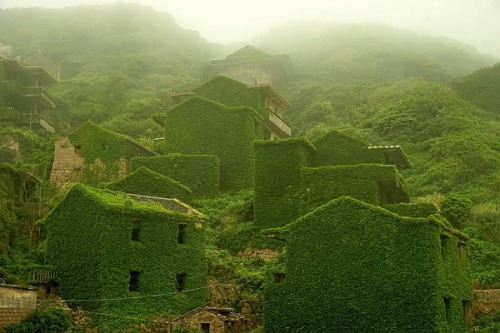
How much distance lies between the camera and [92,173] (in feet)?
151

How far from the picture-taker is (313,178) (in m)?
35.3

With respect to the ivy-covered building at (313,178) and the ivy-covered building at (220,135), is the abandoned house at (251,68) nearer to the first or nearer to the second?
the ivy-covered building at (220,135)

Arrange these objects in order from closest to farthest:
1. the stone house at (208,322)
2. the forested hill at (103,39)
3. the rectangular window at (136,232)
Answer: the stone house at (208,322) < the rectangular window at (136,232) < the forested hill at (103,39)

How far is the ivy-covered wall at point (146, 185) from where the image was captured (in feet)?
126

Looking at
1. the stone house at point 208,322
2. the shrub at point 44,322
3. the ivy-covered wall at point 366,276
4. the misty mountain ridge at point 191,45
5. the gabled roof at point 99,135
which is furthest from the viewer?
the misty mountain ridge at point 191,45

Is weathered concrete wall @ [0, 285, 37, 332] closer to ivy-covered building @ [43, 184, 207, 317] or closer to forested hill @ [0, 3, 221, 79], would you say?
ivy-covered building @ [43, 184, 207, 317]

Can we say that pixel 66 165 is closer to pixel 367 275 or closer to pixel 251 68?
pixel 367 275

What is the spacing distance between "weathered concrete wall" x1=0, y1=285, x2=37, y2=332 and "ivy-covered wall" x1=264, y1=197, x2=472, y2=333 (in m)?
9.17

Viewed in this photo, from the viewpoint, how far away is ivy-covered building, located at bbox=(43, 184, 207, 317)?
88.3ft

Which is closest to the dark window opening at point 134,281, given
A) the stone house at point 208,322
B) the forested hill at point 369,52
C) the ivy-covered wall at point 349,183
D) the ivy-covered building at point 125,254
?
the ivy-covered building at point 125,254

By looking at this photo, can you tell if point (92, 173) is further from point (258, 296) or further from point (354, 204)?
point (354, 204)

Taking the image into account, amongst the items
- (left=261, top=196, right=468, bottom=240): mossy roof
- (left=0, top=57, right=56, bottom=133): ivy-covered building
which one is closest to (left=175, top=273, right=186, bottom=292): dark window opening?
(left=261, top=196, right=468, bottom=240): mossy roof

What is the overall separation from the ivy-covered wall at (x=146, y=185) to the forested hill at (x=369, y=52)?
154 ft

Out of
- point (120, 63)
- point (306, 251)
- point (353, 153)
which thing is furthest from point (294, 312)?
point (120, 63)
